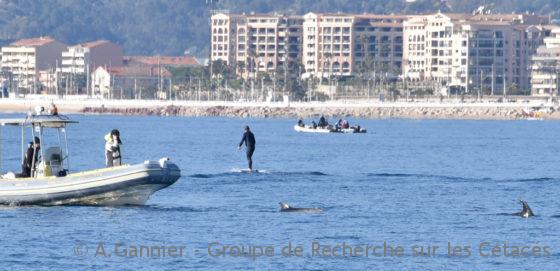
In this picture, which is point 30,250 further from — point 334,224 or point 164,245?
point 334,224

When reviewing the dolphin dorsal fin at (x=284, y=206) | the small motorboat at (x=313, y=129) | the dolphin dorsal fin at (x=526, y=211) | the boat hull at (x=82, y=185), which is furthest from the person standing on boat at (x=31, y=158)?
the small motorboat at (x=313, y=129)

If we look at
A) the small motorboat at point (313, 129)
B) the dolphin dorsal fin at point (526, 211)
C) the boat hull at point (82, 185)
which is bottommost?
the small motorboat at point (313, 129)

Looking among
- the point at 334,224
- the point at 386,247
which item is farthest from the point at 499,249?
the point at 334,224

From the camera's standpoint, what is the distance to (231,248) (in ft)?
111

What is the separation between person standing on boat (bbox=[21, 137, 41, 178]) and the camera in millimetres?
40844

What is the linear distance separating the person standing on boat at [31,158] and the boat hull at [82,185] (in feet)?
3.55

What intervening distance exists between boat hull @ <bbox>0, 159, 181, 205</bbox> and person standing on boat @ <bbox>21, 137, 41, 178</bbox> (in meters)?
1.08

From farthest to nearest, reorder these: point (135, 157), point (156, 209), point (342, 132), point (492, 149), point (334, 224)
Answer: point (342, 132), point (492, 149), point (135, 157), point (156, 209), point (334, 224)

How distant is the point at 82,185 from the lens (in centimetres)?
3972

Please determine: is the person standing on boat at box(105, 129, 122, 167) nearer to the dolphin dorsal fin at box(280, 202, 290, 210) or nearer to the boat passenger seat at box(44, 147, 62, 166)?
the boat passenger seat at box(44, 147, 62, 166)

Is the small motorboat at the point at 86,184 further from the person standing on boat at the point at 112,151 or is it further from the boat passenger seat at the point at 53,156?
the person standing on boat at the point at 112,151

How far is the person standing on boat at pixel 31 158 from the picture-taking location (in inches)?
1608

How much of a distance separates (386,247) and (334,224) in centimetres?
394

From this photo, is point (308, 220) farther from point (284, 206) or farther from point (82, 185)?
point (82, 185)
